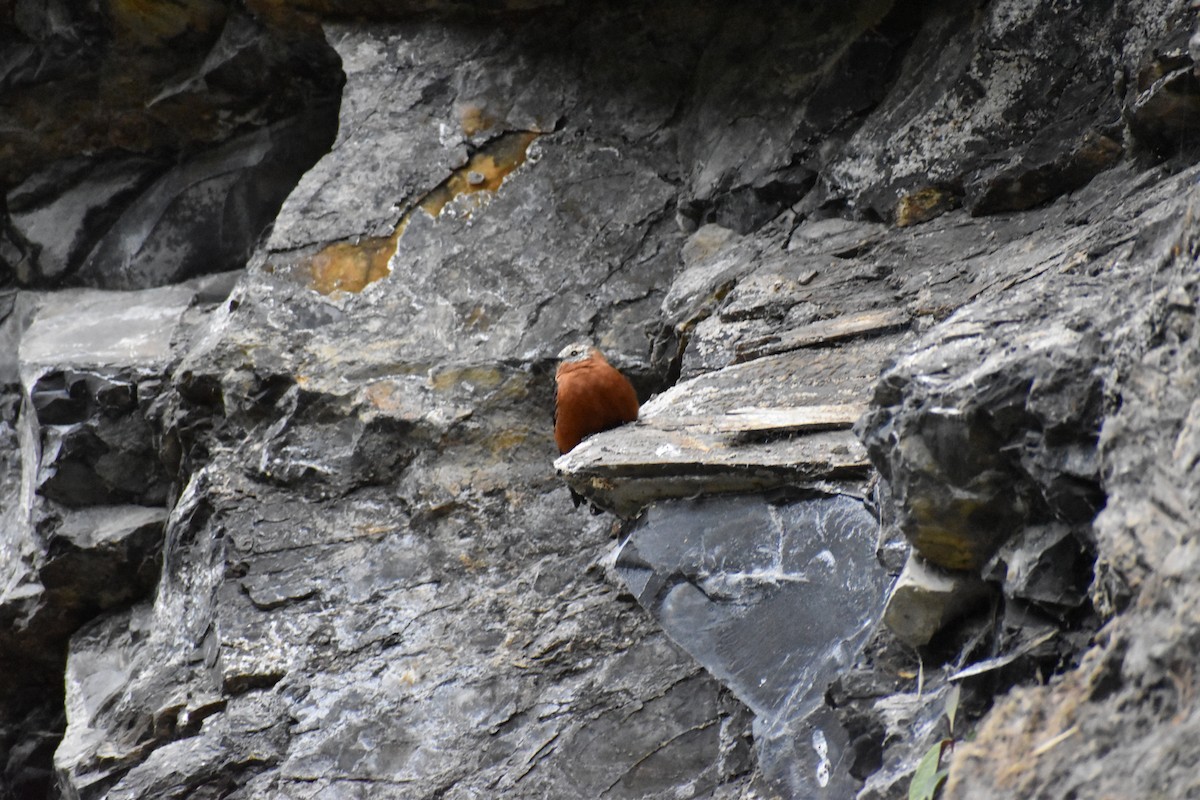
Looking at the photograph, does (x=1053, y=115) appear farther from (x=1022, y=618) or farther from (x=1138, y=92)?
(x=1022, y=618)

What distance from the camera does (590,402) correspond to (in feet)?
11.2

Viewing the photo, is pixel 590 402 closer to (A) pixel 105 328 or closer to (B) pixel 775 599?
(B) pixel 775 599

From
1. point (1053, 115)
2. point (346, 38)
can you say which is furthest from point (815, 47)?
point (346, 38)

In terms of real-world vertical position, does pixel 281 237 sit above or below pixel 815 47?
below

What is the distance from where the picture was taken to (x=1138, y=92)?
10.4 ft

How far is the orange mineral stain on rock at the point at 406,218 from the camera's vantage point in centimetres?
439

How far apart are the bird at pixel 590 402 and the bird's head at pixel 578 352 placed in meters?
0.12

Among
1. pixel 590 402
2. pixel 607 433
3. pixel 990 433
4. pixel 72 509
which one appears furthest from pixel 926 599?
pixel 72 509

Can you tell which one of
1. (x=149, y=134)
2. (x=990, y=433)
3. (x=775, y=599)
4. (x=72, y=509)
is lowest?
(x=72, y=509)

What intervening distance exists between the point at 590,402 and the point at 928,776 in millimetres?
1781

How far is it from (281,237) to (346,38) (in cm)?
104

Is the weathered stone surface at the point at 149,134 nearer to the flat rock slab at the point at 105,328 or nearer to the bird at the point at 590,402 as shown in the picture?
the flat rock slab at the point at 105,328

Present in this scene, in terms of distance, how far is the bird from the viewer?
3.40 metres

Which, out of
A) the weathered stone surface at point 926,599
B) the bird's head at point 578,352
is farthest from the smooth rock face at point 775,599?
the bird's head at point 578,352
